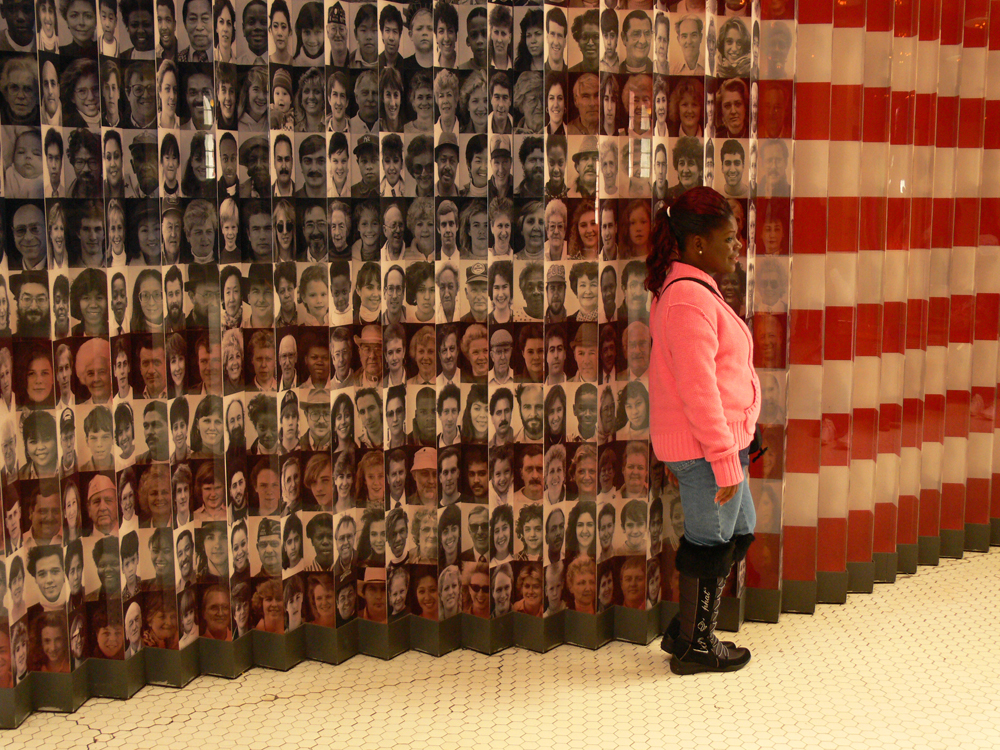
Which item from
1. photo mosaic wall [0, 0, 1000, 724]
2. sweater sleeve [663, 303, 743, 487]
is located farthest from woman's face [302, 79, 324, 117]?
sweater sleeve [663, 303, 743, 487]

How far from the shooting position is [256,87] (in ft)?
7.57

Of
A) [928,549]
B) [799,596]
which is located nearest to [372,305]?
[799,596]

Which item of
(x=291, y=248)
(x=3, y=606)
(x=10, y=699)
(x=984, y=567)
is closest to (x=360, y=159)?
(x=291, y=248)

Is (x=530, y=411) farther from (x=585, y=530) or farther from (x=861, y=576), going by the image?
(x=861, y=576)

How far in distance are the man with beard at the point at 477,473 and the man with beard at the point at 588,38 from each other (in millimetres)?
1076

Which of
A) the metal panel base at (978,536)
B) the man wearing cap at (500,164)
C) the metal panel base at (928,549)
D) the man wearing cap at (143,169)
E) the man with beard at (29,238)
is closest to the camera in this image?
the man with beard at (29,238)

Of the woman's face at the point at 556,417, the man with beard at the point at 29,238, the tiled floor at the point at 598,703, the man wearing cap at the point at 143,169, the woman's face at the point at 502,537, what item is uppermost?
the man wearing cap at the point at 143,169

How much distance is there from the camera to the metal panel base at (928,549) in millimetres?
3338

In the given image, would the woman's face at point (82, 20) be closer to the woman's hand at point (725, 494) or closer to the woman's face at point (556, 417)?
the woman's face at point (556, 417)

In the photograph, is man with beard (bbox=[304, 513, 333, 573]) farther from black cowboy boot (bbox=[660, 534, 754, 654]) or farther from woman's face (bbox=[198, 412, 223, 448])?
black cowboy boot (bbox=[660, 534, 754, 654])

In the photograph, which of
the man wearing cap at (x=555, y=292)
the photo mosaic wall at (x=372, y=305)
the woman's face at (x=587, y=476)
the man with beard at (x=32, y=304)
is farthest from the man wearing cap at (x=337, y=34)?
the woman's face at (x=587, y=476)

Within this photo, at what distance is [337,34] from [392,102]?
A: 0.22 m

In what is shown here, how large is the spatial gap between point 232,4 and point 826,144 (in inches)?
69.2

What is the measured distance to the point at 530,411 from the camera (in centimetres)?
254
